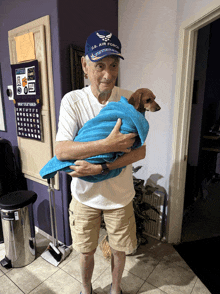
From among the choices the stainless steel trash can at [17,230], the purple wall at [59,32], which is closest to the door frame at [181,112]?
the purple wall at [59,32]

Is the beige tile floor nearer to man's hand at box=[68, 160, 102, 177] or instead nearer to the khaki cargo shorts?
the khaki cargo shorts

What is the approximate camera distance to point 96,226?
119 centimetres

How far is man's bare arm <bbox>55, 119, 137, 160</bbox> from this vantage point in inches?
35.1

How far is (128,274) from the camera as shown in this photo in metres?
1.60

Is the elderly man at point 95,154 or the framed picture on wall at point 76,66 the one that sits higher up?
the framed picture on wall at point 76,66

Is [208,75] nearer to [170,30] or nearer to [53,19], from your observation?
[170,30]

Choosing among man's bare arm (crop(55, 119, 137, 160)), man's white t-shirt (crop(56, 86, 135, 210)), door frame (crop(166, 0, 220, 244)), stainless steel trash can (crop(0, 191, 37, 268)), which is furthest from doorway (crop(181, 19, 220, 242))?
man's bare arm (crop(55, 119, 137, 160))

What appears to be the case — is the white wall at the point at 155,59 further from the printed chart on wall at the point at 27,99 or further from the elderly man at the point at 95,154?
the printed chart on wall at the point at 27,99

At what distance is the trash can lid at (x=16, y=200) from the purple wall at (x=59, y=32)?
217mm

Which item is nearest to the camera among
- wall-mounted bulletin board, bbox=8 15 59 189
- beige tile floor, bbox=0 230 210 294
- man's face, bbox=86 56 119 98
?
man's face, bbox=86 56 119 98

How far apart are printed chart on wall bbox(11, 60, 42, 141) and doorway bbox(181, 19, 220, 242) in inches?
69.2

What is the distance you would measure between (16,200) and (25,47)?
4.43 feet

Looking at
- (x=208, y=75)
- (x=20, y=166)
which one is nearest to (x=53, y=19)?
(x=20, y=166)

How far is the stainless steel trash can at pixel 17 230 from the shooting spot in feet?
5.33
